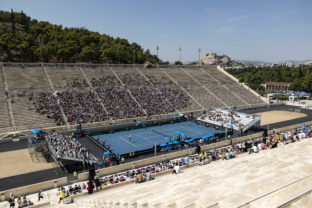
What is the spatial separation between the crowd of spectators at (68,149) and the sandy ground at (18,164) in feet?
6.10

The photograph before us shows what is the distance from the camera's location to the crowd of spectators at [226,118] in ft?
138

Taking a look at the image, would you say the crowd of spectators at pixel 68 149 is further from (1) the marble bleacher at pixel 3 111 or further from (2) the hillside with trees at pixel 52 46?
(2) the hillside with trees at pixel 52 46

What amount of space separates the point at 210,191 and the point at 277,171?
197 inches

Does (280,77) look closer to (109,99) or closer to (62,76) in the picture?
(109,99)

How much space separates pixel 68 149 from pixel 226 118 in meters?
30.4

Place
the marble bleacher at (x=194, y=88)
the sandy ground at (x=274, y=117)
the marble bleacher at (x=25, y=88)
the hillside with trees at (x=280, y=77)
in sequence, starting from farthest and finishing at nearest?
the hillside with trees at (x=280, y=77), the marble bleacher at (x=194, y=88), the sandy ground at (x=274, y=117), the marble bleacher at (x=25, y=88)

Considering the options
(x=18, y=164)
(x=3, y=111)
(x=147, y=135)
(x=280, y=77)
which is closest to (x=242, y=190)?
(x=18, y=164)

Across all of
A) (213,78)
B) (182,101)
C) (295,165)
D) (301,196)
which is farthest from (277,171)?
(213,78)

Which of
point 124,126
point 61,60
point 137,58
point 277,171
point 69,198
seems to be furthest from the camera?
point 137,58

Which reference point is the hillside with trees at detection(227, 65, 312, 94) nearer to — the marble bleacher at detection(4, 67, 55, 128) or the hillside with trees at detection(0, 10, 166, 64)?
the hillside with trees at detection(0, 10, 166, 64)

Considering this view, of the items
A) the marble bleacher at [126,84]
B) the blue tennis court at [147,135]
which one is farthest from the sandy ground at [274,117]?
the blue tennis court at [147,135]

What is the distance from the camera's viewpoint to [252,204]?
8922 mm

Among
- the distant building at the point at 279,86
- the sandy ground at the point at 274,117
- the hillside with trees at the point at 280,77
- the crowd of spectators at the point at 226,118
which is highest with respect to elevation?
the hillside with trees at the point at 280,77

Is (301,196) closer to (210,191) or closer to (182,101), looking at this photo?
(210,191)
